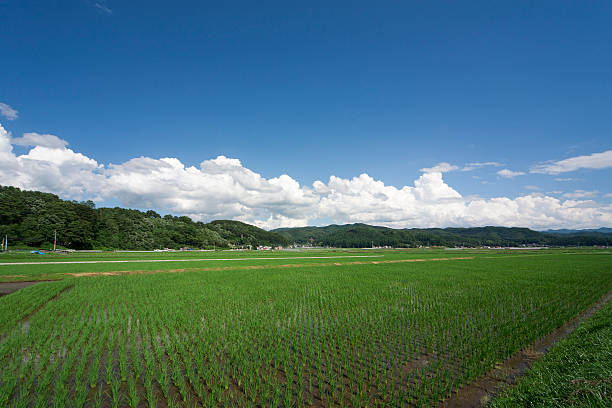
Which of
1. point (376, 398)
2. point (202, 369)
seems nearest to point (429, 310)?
point (376, 398)

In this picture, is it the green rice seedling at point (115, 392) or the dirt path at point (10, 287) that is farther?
the dirt path at point (10, 287)

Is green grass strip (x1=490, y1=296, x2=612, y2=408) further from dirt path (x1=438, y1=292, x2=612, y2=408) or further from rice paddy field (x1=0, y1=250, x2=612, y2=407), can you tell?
rice paddy field (x1=0, y1=250, x2=612, y2=407)

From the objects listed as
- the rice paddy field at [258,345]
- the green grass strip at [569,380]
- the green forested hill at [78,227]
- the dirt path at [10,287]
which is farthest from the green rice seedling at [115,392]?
the green forested hill at [78,227]

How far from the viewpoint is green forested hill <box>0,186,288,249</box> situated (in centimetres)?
6525

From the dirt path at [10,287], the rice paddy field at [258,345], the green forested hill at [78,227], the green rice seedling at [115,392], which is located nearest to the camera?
the green rice seedling at [115,392]

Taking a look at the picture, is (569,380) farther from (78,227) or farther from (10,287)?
(78,227)

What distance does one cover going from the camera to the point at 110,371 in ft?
18.1

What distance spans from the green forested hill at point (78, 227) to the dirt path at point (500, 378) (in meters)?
87.5

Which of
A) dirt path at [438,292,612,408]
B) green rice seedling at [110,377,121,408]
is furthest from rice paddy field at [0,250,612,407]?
dirt path at [438,292,612,408]

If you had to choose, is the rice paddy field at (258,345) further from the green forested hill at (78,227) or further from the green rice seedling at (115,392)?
Result: the green forested hill at (78,227)

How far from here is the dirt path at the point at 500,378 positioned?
477 centimetres

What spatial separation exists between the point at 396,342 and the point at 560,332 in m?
5.66

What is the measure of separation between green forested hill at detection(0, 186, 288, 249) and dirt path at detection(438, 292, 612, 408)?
8754 centimetres

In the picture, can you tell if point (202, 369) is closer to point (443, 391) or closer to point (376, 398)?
point (376, 398)
